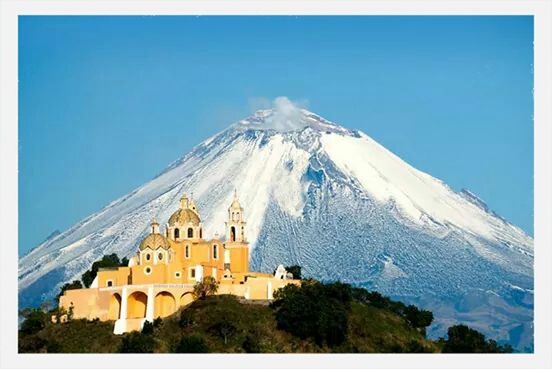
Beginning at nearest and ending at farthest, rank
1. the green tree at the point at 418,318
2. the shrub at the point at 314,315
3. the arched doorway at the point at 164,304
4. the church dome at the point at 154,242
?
the shrub at the point at 314,315, the arched doorway at the point at 164,304, the church dome at the point at 154,242, the green tree at the point at 418,318

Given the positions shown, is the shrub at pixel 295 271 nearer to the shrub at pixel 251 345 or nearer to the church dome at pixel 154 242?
the church dome at pixel 154 242

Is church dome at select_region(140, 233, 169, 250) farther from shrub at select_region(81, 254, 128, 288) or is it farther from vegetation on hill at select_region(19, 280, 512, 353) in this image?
shrub at select_region(81, 254, 128, 288)

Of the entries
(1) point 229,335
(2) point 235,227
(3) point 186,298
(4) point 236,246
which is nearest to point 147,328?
(3) point 186,298

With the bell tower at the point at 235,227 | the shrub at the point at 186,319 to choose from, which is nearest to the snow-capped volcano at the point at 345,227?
the bell tower at the point at 235,227

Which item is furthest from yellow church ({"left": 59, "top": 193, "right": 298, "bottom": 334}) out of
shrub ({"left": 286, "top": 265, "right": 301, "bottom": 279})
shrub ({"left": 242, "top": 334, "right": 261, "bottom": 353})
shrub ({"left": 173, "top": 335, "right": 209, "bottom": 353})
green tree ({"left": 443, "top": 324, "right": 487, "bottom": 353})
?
green tree ({"left": 443, "top": 324, "right": 487, "bottom": 353})

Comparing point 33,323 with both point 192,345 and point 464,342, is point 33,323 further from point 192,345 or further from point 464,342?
point 464,342

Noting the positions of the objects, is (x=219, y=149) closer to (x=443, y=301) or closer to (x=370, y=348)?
(x=443, y=301)

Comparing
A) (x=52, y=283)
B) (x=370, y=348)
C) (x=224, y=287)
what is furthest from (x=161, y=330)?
(x=52, y=283)
